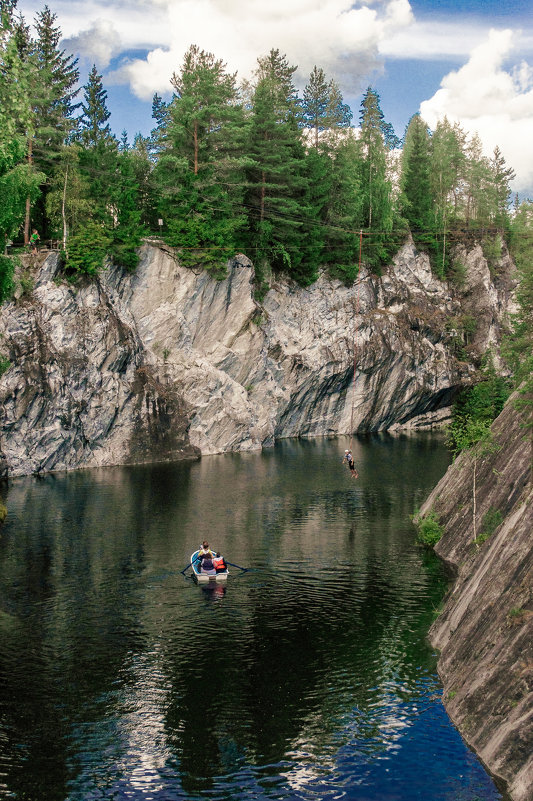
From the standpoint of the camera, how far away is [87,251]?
69000 mm

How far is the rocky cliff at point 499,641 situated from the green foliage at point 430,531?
24.2ft

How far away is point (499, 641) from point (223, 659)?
35.4ft

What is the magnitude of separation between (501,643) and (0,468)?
49.6 meters

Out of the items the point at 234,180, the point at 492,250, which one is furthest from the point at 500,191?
the point at 234,180

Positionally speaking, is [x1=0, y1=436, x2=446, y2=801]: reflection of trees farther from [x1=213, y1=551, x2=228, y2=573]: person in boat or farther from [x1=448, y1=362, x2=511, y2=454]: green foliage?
[x1=448, y1=362, x2=511, y2=454]: green foliage

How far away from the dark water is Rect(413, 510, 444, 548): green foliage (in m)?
1.31

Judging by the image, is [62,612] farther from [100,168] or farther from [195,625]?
[100,168]

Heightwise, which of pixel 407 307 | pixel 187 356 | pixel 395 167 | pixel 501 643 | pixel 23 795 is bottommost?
pixel 23 795

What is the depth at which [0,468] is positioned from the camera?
61281 millimetres

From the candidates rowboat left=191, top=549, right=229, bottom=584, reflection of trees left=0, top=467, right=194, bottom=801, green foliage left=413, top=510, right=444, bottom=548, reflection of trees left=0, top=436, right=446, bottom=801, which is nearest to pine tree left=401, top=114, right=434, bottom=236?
reflection of trees left=0, top=436, right=446, bottom=801

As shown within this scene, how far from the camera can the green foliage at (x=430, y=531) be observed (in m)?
42.2

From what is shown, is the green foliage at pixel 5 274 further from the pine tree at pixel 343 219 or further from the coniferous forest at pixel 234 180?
the pine tree at pixel 343 219

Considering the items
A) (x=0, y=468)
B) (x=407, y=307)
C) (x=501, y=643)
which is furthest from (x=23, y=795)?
(x=407, y=307)

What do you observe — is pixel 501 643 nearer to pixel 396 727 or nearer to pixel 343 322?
pixel 396 727
